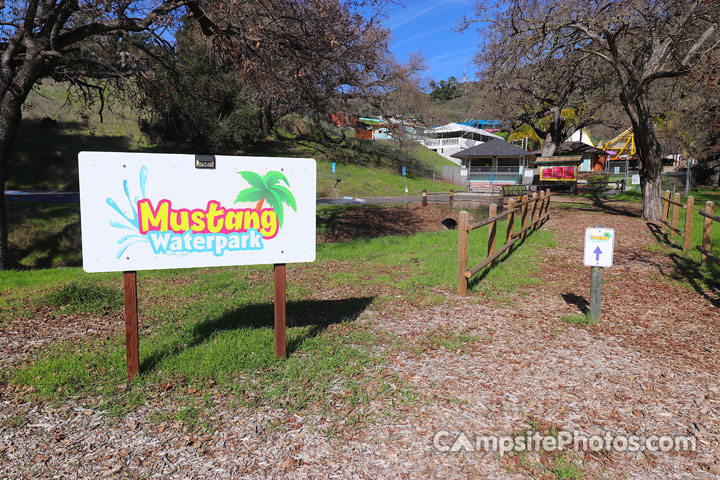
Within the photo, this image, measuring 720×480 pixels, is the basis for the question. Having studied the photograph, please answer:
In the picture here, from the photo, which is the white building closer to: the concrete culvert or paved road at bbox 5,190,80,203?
the concrete culvert

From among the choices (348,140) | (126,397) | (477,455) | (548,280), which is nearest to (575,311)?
(548,280)

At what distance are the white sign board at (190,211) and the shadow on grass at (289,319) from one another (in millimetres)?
1154

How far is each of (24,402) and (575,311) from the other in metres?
6.49

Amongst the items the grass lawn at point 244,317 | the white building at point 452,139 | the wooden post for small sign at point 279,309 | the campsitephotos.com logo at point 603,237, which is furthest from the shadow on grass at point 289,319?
the white building at point 452,139

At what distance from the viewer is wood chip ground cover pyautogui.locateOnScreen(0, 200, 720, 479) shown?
122 inches

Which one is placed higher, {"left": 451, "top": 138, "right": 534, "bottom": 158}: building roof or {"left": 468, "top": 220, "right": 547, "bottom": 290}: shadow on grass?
{"left": 451, "top": 138, "right": 534, "bottom": 158}: building roof

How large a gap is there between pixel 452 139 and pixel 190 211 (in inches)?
2427

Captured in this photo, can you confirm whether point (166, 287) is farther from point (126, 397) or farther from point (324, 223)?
point (324, 223)

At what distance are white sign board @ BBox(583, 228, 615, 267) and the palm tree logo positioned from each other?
3.85m

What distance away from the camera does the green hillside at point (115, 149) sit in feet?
76.2

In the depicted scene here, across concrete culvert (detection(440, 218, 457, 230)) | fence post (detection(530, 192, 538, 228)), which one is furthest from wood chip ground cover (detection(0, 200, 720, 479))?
concrete culvert (detection(440, 218, 457, 230))

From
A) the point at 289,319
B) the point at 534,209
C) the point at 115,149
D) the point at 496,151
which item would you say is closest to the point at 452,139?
the point at 496,151

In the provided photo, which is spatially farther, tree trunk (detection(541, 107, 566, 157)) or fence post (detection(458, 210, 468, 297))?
tree trunk (detection(541, 107, 566, 157))

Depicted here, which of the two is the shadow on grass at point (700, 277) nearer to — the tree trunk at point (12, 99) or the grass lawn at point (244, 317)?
the grass lawn at point (244, 317)
